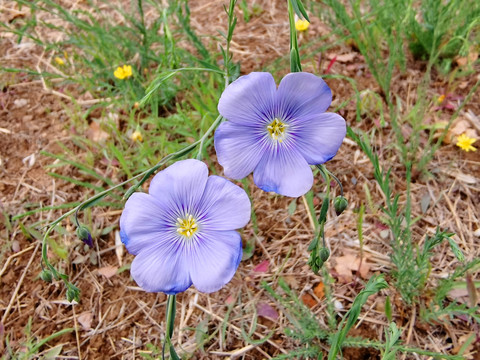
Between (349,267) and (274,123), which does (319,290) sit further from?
(274,123)

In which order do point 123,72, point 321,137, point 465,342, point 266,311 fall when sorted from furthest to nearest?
point 123,72
point 266,311
point 465,342
point 321,137

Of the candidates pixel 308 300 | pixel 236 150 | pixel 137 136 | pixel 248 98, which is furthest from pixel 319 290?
pixel 137 136

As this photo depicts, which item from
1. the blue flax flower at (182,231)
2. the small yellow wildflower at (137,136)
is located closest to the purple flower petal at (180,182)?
the blue flax flower at (182,231)

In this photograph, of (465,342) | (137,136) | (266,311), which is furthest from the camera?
(137,136)

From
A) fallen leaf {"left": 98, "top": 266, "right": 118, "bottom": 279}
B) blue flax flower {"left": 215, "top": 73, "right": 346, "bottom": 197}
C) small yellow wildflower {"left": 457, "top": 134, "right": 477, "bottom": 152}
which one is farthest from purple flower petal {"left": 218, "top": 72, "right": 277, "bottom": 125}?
small yellow wildflower {"left": 457, "top": 134, "right": 477, "bottom": 152}

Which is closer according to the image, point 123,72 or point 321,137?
point 321,137

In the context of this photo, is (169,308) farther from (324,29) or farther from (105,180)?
(324,29)

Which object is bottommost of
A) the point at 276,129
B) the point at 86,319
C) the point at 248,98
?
the point at 86,319

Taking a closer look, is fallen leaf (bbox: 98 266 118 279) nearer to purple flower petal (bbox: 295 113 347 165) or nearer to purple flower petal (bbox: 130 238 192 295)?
purple flower petal (bbox: 130 238 192 295)
